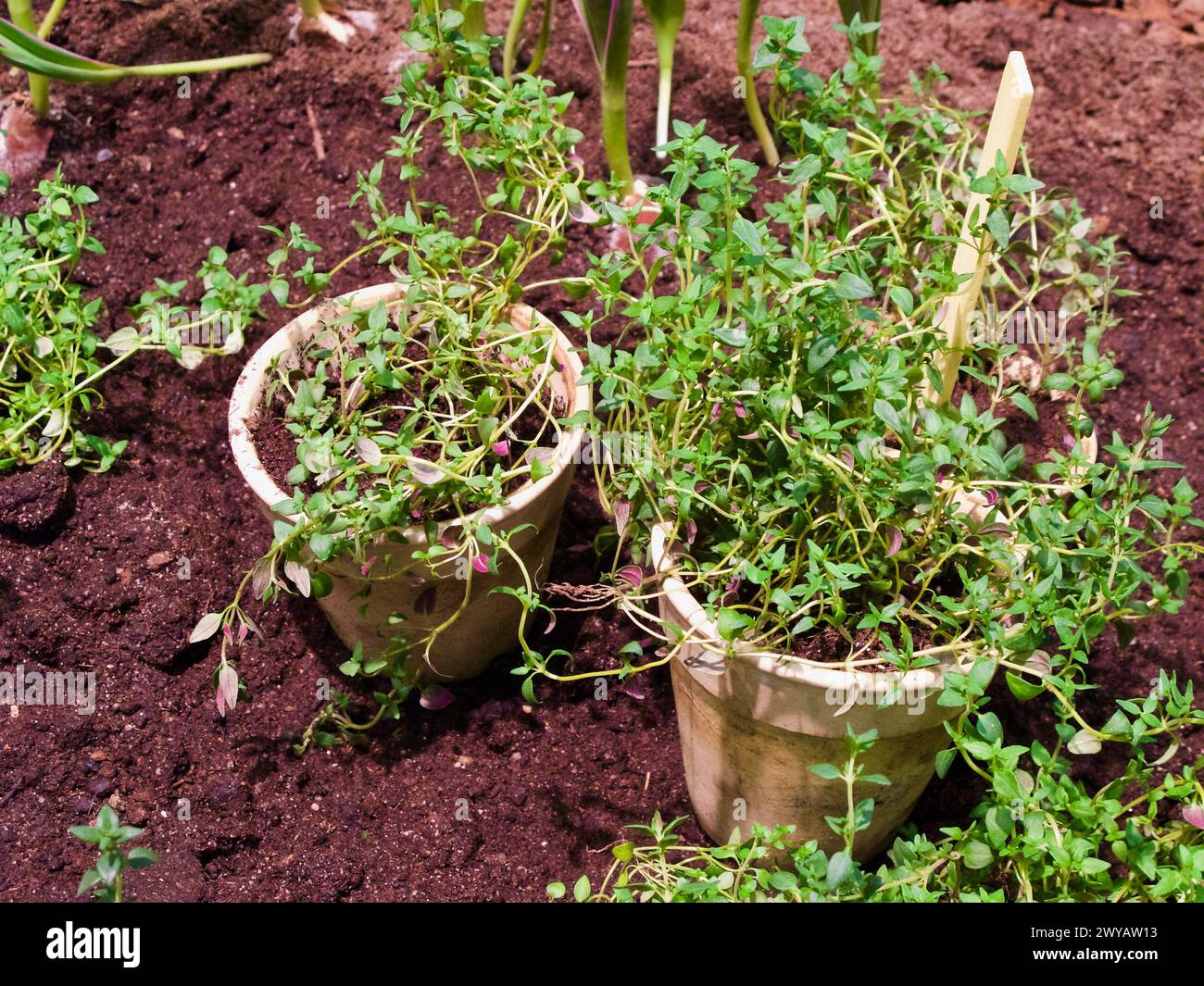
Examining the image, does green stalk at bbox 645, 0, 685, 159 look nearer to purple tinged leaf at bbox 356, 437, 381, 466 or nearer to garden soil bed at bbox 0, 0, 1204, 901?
garden soil bed at bbox 0, 0, 1204, 901

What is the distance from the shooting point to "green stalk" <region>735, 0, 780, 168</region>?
218 cm

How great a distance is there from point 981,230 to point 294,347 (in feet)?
3.11

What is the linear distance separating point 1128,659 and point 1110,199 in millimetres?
1000

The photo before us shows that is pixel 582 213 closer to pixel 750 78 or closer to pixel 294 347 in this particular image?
pixel 294 347

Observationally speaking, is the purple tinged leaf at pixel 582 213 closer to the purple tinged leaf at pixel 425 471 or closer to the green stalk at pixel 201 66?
the purple tinged leaf at pixel 425 471

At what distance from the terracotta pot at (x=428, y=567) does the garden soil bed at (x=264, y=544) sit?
10 cm

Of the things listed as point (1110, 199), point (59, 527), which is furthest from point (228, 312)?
point (1110, 199)

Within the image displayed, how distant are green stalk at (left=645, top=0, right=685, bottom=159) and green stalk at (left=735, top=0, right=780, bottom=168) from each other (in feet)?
0.38

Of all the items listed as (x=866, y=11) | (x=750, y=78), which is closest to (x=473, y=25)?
(x=750, y=78)

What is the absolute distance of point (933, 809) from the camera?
5.75 feet

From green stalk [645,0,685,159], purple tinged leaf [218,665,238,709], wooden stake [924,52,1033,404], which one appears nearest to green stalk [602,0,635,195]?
green stalk [645,0,685,159]

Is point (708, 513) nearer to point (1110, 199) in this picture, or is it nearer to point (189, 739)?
point (189, 739)

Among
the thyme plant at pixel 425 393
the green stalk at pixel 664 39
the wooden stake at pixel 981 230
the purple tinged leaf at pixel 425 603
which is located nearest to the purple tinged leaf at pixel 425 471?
the thyme plant at pixel 425 393

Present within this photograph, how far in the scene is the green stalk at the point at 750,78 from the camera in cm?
218
